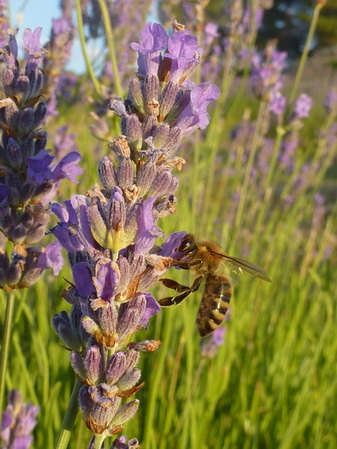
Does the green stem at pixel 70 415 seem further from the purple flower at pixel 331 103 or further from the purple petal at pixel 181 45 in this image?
the purple flower at pixel 331 103

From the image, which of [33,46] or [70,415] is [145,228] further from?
[33,46]

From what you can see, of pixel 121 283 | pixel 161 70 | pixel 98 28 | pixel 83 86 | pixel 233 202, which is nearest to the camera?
pixel 121 283

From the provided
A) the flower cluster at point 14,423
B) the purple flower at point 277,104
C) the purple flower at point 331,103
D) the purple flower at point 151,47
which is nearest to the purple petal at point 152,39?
the purple flower at point 151,47

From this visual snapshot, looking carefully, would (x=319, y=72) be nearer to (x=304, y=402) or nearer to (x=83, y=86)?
(x=83, y=86)

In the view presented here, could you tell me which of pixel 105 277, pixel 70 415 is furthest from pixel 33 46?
pixel 70 415

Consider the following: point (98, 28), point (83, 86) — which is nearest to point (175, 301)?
point (98, 28)

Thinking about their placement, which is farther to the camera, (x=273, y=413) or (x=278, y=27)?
(x=278, y=27)
